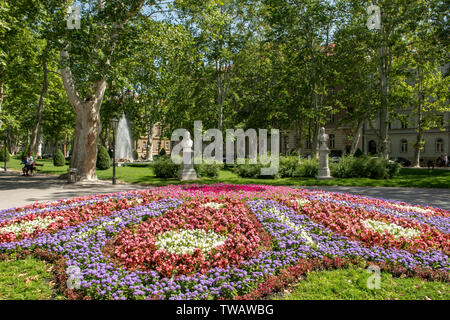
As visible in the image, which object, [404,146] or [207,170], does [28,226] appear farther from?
[404,146]

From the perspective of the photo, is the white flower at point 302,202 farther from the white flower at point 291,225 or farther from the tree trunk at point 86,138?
the tree trunk at point 86,138

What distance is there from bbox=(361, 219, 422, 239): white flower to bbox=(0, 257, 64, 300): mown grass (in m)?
5.85

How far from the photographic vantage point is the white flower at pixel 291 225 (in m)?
5.54

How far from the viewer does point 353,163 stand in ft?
67.5

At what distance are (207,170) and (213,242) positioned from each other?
14813 millimetres

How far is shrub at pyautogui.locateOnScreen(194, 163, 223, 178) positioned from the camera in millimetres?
19719

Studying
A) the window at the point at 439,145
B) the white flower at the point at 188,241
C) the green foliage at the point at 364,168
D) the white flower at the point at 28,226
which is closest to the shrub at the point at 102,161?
the green foliage at the point at 364,168

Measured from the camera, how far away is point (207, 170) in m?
20.0

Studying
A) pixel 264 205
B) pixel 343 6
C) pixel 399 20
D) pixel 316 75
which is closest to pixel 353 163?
pixel 316 75

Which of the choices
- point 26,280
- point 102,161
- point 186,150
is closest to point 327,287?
point 26,280

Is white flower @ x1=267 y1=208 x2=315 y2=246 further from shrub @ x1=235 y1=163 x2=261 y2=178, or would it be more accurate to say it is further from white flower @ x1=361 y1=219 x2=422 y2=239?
shrub @ x1=235 y1=163 x2=261 y2=178

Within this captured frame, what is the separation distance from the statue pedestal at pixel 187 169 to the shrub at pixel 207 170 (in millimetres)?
1181
